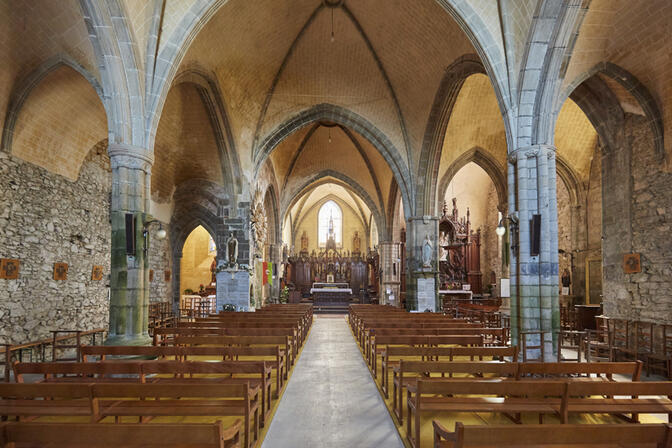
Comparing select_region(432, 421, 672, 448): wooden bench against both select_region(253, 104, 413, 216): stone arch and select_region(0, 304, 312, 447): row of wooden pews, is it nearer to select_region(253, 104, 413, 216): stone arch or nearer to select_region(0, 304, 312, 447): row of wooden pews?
select_region(0, 304, 312, 447): row of wooden pews

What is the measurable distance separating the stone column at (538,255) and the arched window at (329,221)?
2903cm

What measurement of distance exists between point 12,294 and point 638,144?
14.2 metres

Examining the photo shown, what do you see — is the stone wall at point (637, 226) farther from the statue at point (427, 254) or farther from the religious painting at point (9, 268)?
the religious painting at point (9, 268)

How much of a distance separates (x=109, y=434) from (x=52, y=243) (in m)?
10.1

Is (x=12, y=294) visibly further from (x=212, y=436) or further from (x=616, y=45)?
(x=616, y=45)

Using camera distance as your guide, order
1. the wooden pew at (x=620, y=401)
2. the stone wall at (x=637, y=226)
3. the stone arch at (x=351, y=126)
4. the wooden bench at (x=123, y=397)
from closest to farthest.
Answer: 1. the wooden bench at (x=123, y=397)
2. the wooden pew at (x=620, y=401)
3. the stone wall at (x=637, y=226)
4. the stone arch at (x=351, y=126)

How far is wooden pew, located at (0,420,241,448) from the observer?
8.41 feet

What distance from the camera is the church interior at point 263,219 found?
15.0 ft

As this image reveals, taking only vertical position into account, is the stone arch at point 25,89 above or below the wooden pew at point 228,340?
above

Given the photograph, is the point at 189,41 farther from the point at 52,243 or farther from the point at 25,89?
the point at 52,243

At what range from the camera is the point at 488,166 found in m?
18.8

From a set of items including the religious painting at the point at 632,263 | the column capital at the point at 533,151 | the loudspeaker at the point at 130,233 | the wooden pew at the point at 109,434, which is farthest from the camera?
the religious painting at the point at 632,263

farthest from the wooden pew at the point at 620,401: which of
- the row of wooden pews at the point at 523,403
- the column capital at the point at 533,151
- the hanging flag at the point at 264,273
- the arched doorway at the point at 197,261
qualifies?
the arched doorway at the point at 197,261

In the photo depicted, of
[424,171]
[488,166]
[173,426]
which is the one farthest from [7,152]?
[488,166]
